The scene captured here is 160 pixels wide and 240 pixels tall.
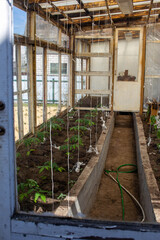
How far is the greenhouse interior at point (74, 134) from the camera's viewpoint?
51.9 inches

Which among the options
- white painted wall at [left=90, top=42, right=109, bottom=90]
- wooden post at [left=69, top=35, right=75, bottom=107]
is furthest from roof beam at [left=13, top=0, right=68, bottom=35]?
white painted wall at [left=90, top=42, right=109, bottom=90]

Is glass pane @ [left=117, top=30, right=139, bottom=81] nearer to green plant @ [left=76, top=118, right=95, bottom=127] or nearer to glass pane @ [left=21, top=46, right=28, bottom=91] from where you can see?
green plant @ [left=76, top=118, right=95, bottom=127]

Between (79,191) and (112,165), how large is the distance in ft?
7.41

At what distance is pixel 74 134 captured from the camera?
525 cm

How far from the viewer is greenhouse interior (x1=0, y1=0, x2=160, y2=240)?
51.9 inches

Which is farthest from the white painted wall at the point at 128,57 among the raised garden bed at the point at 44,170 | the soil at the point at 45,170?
the soil at the point at 45,170

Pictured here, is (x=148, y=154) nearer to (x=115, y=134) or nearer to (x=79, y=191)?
(x=79, y=191)

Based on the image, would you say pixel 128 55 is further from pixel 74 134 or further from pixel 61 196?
pixel 61 196

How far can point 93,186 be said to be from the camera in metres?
3.51

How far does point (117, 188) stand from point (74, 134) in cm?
166

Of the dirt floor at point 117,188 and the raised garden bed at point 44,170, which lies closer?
the raised garden bed at point 44,170

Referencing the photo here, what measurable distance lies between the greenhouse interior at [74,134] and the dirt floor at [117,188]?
0.01 meters

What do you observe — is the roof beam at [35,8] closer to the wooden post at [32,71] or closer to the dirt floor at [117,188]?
the wooden post at [32,71]

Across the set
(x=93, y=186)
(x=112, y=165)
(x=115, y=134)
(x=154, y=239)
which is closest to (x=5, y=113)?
(x=154, y=239)
